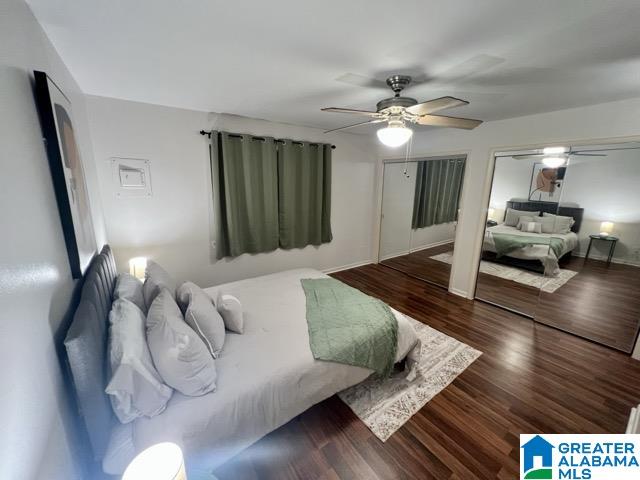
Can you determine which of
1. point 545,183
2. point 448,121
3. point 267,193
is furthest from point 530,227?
point 267,193

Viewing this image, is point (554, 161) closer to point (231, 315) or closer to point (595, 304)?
point (595, 304)

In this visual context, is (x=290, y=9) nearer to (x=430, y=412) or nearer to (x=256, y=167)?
(x=256, y=167)

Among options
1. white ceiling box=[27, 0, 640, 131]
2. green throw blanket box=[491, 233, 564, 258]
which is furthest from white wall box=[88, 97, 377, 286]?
green throw blanket box=[491, 233, 564, 258]

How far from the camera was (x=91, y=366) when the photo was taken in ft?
3.29

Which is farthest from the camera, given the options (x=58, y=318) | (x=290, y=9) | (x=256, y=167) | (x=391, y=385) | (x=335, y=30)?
(x=256, y=167)

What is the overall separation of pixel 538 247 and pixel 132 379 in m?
4.05

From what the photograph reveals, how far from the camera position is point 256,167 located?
3227 mm

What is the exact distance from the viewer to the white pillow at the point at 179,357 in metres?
1.26

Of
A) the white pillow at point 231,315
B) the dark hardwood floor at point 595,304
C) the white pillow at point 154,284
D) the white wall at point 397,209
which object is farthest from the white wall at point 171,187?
the dark hardwood floor at point 595,304

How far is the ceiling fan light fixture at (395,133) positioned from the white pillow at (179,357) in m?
1.78

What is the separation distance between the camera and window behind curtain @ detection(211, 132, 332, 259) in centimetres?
305

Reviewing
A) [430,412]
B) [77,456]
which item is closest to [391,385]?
[430,412]

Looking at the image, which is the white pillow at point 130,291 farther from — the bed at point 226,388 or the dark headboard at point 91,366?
the dark headboard at point 91,366

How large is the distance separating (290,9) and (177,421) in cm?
198
